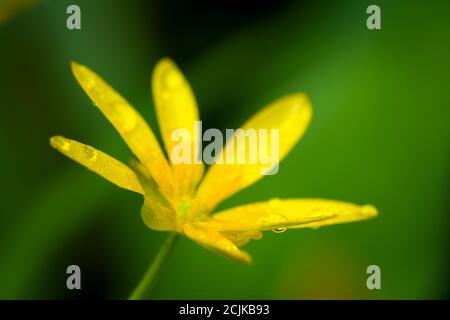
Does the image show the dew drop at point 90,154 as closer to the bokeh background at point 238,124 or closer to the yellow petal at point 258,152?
the yellow petal at point 258,152

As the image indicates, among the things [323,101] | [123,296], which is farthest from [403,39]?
[123,296]

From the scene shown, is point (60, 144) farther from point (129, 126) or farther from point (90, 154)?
point (129, 126)

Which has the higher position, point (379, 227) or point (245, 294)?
point (379, 227)

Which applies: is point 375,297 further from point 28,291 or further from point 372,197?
point 28,291

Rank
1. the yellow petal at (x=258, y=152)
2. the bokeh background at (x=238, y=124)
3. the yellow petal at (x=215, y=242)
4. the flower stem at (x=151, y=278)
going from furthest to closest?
the bokeh background at (x=238, y=124) < the yellow petal at (x=258, y=152) < the flower stem at (x=151, y=278) < the yellow petal at (x=215, y=242)

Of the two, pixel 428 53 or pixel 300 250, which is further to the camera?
pixel 428 53

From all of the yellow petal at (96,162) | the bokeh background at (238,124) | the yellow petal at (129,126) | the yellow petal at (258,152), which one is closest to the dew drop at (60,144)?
the yellow petal at (96,162)

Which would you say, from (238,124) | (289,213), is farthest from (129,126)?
(238,124)
